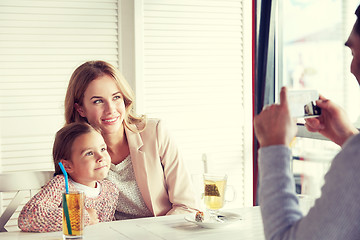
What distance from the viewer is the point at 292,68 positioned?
13.0 feet

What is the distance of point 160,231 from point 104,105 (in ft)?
2.45

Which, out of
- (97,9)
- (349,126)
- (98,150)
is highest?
(97,9)

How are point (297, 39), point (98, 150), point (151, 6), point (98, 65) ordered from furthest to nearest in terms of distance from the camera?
point (297, 39), point (151, 6), point (98, 65), point (98, 150)

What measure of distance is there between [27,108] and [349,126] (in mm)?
2134

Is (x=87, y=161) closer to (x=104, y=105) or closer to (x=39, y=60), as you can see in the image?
(x=104, y=105)

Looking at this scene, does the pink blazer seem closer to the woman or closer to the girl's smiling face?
the woman

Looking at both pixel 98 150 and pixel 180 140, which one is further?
pixel 180 140

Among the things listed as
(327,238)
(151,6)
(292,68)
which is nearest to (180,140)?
(151,6)

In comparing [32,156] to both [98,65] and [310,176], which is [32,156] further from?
[310,176]

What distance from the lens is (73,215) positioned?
59.6 inches

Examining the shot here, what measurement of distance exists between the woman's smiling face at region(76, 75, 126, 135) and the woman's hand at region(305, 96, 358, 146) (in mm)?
990

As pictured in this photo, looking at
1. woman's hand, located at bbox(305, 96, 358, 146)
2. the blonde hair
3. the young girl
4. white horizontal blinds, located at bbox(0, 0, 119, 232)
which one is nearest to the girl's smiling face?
the young girl

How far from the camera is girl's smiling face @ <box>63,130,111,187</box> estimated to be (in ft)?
6.51

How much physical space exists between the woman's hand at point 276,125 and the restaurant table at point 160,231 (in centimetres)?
57
